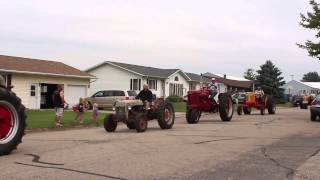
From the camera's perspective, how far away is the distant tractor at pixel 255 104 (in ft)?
111

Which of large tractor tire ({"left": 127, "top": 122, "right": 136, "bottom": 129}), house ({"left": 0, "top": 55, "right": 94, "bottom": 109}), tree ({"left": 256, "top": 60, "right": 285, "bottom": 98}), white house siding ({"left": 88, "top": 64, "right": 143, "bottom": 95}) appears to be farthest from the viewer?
tree ({"left": 256, "top": 60, "right": 285, "bottom": 98})

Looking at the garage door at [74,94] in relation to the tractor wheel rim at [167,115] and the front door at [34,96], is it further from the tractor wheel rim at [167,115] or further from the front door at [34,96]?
the tractor wheel rim at [167,115]

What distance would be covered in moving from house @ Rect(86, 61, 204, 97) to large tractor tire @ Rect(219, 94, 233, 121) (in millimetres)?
28928

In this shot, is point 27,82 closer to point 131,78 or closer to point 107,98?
point 107,98

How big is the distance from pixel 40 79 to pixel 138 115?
22859 millimetres

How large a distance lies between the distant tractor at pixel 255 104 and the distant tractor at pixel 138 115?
14139mm

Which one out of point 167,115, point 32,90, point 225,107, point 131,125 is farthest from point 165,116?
point 32,90

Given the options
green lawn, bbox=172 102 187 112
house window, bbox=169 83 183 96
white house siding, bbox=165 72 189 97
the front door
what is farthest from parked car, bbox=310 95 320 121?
house window, bbox=169 83 183 96

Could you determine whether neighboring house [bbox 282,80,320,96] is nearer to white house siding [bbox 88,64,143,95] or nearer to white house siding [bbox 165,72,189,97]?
white house siding [bbox 165,72,189,97]

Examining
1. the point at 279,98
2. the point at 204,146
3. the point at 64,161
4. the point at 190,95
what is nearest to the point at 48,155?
the point at 64,161

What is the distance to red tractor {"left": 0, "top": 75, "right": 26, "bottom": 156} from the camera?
11570mm

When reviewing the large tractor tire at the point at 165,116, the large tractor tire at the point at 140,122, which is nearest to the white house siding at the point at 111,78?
the large tractor tire at the point at 165,116

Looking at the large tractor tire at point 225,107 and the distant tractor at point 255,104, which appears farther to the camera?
the distant tractor at point 255,104

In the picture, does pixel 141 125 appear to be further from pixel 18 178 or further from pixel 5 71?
pixel 5 71
